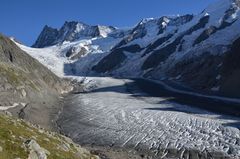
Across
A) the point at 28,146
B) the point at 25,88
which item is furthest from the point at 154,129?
the point at 25,88

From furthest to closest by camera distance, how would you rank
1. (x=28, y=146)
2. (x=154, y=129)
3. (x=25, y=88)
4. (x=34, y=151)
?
(x=25, y=88) < (x=154, y=129) < (x=28, y=146) < (x=34, y=151)

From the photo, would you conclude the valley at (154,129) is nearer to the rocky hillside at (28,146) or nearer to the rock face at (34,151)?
the rocky hillside at (28,146)

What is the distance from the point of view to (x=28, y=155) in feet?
110

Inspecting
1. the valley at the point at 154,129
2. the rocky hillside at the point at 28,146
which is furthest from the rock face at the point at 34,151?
the valley at the point at 154,129

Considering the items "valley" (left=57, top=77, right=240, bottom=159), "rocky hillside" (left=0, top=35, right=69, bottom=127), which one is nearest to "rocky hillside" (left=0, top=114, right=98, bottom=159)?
"valley" (left=57, top=77, right=240, bottom=159)

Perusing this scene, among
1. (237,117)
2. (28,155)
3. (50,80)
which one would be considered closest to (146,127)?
(237,117)

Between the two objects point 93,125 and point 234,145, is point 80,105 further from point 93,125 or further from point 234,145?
point 234,145

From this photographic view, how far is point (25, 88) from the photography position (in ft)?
421

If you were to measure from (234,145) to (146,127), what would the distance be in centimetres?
2097

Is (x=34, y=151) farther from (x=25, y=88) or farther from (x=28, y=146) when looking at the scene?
(x=25, y=88)

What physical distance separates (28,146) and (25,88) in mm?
95322

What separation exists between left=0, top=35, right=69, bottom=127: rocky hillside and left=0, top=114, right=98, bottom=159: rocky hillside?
49702 mm

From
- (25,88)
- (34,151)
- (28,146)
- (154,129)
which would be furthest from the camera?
(25,88)

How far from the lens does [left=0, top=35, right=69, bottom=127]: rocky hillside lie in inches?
4200
